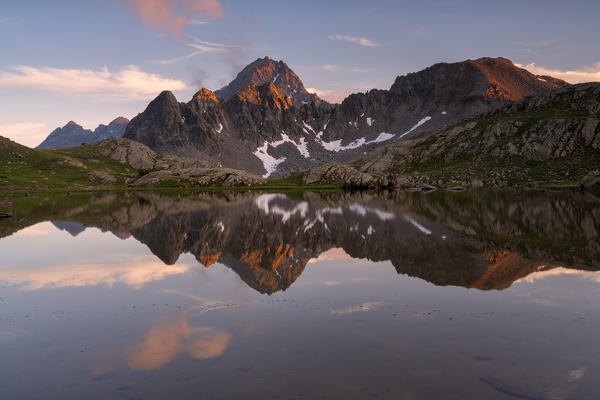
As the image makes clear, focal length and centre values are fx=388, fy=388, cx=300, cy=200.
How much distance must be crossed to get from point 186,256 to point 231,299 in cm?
1318

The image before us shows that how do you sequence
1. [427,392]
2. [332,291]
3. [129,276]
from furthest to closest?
1. [129,276]
2. [332,291]
3. [427,392]

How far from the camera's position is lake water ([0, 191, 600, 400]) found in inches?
491

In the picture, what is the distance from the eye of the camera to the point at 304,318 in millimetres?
18656

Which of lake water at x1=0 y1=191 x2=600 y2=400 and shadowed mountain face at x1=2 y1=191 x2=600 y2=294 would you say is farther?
shadowed mountain face at x1=2 y1=191 x2=600 y2=294

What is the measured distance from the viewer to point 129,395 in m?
11.9

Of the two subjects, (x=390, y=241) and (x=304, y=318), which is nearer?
(x=304, y=318)

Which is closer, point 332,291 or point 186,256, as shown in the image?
point 332,291

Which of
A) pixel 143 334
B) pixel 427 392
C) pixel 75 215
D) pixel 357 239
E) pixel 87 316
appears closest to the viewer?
pixel 427 392

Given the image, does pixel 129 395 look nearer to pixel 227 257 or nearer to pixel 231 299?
pixel 231 299

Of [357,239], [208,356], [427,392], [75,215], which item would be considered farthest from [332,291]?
[75,215]

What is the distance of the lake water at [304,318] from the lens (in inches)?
491

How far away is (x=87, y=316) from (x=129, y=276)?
861cm

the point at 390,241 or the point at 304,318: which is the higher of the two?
the point at 304,318

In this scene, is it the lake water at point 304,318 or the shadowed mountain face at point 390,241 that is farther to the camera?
the shadowed mountain face at point 390,241
